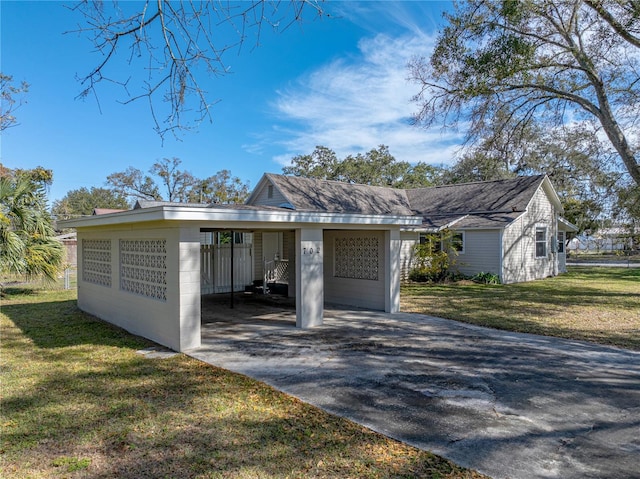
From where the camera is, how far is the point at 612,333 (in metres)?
8.13

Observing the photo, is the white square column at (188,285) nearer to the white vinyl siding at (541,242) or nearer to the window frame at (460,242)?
the window frame at (460,242)

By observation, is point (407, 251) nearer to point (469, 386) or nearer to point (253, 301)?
point (253, 301)

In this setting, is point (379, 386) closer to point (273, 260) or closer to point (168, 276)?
point (168, 276)

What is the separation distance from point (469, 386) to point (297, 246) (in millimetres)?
4354

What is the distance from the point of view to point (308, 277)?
8.51 m

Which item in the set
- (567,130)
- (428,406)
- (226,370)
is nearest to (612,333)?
(428,406)

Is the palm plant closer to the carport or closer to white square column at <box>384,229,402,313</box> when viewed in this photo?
the carport

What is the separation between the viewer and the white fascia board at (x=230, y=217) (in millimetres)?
6364

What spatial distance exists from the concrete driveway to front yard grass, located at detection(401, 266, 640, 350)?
1.07 meters

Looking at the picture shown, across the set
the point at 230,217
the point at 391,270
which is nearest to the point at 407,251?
the point at 391,270

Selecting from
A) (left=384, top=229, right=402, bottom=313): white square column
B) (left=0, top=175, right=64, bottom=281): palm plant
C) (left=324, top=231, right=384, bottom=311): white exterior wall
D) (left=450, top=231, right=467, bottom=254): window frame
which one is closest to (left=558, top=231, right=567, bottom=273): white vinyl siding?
(left=450, top=231, right=467, bottom=254): window frame

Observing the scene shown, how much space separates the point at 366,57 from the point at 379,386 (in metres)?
9.56

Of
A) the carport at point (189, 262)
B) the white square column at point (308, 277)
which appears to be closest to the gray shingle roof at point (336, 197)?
the carport at point (189, 262)

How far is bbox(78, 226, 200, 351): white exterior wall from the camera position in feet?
22.2
